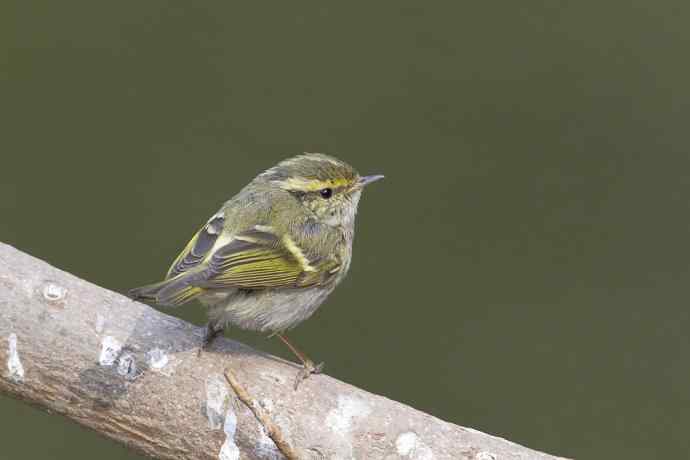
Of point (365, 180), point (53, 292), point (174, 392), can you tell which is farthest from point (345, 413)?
point (365, 180)

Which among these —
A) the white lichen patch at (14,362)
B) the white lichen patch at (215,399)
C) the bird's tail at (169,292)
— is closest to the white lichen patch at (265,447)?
the white lichen patch at (215,399)

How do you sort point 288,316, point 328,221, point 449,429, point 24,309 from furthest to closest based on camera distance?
point 328,221, point 288,316, point 24,309, point 449,429

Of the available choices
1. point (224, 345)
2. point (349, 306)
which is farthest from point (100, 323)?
point (349, 306)

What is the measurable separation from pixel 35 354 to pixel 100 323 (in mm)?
208

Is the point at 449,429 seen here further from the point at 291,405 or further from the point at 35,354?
the point at 35,354

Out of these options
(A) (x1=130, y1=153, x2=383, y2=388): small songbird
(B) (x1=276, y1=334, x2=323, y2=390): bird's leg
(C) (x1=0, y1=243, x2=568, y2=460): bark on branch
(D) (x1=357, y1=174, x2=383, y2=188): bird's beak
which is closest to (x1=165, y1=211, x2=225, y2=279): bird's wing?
(A) (x1=130, y1=153, x2=383, y2=388): small songbird

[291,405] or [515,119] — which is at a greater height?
[515,119]

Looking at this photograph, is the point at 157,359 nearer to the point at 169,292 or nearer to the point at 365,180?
the point at 169,292

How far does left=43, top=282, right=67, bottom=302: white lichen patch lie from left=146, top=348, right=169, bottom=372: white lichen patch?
34 cm

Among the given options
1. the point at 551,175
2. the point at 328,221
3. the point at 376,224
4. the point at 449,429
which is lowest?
the point at 449,429

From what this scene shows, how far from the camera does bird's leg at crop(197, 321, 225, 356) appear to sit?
10.2 feet

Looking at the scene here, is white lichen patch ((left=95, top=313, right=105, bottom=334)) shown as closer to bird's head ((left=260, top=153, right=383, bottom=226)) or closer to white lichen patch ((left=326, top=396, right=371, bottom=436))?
white lichen patch ((left=326, top=396, right=371, bottom=436))

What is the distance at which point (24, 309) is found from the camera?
3092 millimetres

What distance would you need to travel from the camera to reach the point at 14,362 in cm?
305
